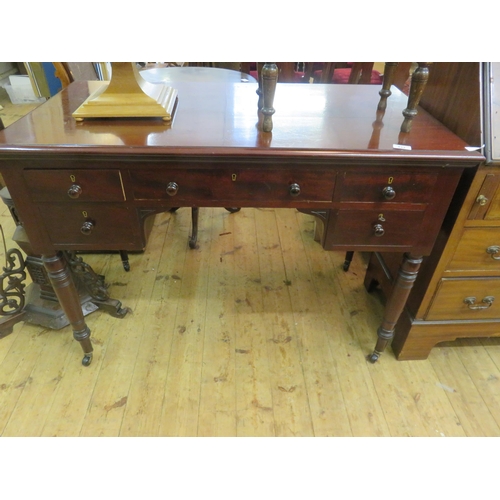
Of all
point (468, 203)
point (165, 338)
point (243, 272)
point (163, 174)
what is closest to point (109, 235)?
point (163, 174)

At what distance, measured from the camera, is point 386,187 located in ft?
3.32

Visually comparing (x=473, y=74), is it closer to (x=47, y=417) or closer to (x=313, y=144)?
(x=313, y=144)

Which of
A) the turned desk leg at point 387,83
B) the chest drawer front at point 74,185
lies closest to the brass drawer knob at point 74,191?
the chest drawer front at point 74,185

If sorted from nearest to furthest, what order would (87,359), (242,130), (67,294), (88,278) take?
(242,130), (67,294), (87,359), (88,278)

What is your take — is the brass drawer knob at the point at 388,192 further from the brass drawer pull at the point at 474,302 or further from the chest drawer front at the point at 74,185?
the chest drawer front at the point at 74,185

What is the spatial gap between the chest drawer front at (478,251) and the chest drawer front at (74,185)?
105 centimetres

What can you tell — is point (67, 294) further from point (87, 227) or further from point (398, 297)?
point (398, 297)

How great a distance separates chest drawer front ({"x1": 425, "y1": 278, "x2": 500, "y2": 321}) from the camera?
126 centimetres

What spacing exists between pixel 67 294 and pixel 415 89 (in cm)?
124

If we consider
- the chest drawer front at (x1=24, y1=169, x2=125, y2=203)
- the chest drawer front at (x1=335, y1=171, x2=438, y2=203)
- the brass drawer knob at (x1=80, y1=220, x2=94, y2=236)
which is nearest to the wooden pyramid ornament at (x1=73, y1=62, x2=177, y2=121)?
the chest drawer front at (x1=24, y1=169, x2=125, y2=203)

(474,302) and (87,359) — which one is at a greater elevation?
(474,302)

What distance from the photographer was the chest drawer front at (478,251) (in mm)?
1144

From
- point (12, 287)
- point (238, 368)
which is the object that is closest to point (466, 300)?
point (238, 368)

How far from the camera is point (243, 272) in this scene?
1.92 m
